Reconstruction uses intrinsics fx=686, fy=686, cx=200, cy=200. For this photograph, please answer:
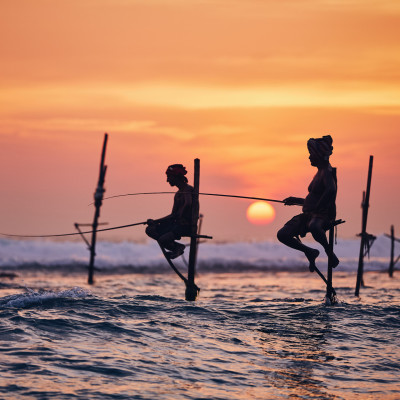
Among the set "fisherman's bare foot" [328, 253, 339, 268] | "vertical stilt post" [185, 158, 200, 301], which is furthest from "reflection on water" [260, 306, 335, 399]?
"vertical stilt post" [185, 158, 200, 301]

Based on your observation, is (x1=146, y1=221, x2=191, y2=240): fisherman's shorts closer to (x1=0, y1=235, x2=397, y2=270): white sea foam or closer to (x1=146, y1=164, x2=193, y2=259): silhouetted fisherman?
(x1=146, y1=164, x2=193, y2=259): silhouetted fisherman

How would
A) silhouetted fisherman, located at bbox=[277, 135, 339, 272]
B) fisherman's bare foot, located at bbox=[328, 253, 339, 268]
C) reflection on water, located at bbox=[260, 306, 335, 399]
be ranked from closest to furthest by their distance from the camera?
reflection on water, located at bbox=[260, 306, 335, 399]
silhouetted fisherman, located at bbox=[277, 135, 339, 272]
fisherman's bare foot, located at bbox=[328, 253, 339, 268]

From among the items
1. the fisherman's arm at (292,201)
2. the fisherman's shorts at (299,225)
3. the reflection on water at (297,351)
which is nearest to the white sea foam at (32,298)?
the reflection on water at (297,351)

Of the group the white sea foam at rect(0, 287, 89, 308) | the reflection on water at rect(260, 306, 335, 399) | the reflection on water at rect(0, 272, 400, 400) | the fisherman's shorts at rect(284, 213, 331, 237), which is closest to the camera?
the reflection on water at rect(0, 272, 400, 400)

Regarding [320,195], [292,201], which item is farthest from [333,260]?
[320,195]

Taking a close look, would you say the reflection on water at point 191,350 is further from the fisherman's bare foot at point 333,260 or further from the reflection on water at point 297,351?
the fisherman's bare foot at point 333,260

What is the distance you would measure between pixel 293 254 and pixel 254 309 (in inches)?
2197

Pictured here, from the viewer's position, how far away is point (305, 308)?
1742 centimetres

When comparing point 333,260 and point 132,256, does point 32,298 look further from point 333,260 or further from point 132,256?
point 132,256

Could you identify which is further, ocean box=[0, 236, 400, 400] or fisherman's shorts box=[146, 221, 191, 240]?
fisherman's shorts box=[146, 221, 191, 240]

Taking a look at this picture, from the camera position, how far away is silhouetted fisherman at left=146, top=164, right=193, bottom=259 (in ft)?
54.1

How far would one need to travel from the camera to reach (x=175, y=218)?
16.6 metres

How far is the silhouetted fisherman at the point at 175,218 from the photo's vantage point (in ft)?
54.1

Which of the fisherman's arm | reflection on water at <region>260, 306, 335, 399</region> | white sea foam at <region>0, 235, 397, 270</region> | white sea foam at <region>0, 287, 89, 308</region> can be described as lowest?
white sea foam at <region>0, 235, 397, 270</region>
